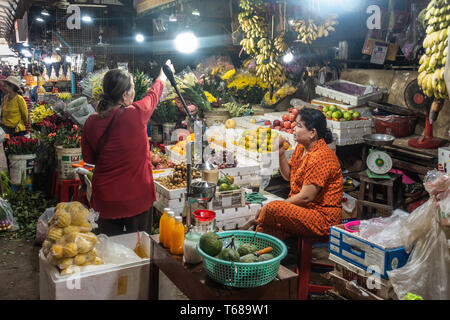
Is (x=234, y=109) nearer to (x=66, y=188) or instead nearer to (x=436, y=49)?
(x=66, y=188)

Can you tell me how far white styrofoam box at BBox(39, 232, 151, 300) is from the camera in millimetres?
2115

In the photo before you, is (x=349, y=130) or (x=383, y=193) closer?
(x=383, y=193)

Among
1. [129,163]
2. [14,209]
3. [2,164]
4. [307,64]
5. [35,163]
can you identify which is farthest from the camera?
[2,164]

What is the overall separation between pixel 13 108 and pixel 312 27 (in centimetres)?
548

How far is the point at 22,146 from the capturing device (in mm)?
6160

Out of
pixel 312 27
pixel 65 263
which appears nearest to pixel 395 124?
pixel 312 27

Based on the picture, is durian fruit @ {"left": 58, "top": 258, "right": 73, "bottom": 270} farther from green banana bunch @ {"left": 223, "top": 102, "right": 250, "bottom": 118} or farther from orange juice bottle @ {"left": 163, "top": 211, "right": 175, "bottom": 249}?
green banana bunch @ {"left": 223, "top": 102, "right": 250, "bottom": 118}

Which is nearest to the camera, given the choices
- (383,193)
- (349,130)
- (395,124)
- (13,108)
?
(383,193)

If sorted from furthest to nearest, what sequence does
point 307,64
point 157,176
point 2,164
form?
point 2,164, point 307,64, point 157,176

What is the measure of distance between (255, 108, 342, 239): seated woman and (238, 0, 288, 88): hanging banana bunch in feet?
9.54

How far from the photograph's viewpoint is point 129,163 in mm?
3100
